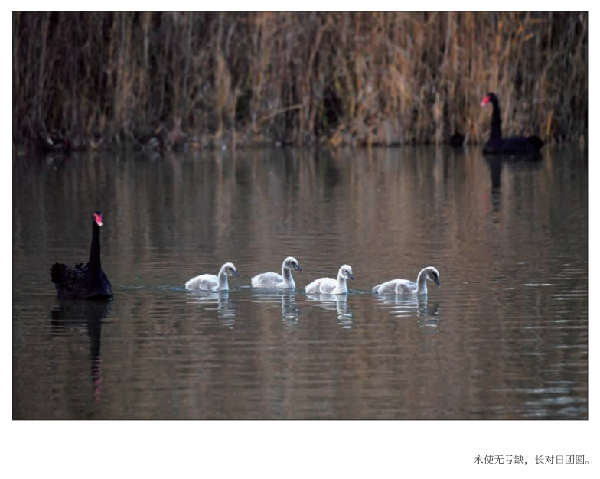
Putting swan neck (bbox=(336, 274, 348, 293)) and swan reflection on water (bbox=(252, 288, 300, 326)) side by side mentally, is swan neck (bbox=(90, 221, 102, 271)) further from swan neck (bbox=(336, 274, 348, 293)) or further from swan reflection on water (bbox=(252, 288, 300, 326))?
swan neck (bbox=(336, 274, 348, 293))

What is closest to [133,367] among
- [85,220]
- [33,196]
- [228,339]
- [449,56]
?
[228,339]

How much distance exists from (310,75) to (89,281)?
1434 centimetres

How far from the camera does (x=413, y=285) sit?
9.70 metres

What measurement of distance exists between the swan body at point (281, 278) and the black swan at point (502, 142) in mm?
12186

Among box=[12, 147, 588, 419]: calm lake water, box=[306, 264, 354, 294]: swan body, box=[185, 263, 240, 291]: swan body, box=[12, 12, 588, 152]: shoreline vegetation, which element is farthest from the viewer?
box=[12, 12, 588, 152]: shoreline vegetation

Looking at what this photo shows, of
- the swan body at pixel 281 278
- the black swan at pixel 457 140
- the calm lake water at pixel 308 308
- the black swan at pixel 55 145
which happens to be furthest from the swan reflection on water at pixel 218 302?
the black swan at pixel 457 140

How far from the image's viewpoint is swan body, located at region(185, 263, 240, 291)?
32.8ft

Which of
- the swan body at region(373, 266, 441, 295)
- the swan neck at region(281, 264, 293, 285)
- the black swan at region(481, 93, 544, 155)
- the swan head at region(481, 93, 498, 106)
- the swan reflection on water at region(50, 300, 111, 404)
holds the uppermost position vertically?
the swan head at region(481, 93, 498, 106)

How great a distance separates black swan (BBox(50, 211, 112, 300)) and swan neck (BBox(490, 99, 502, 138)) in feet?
42.1

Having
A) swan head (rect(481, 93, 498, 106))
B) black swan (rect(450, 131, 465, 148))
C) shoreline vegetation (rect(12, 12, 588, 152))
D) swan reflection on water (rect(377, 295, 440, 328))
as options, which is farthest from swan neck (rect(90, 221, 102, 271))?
black swan (rect(450, 131, 465, 148))

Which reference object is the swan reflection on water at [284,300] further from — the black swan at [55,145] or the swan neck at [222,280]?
the black swan at [55,145]

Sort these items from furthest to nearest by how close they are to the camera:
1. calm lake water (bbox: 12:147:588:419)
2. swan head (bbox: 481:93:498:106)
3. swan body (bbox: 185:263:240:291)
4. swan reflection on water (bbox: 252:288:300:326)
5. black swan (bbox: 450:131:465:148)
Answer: black swan (bbox: 450:131:465:148) < swan head (bbox: 481:93:498:106) < swan body (bbox: 185:263:240:291) < swan reflection on water (bbox: 252:288:300:326) < calm lake water (bbox: 12:147:588:419)

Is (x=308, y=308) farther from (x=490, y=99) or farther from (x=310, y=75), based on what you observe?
(x=310, y=75)

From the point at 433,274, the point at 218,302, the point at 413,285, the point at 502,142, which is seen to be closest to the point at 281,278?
the point at 218,302
